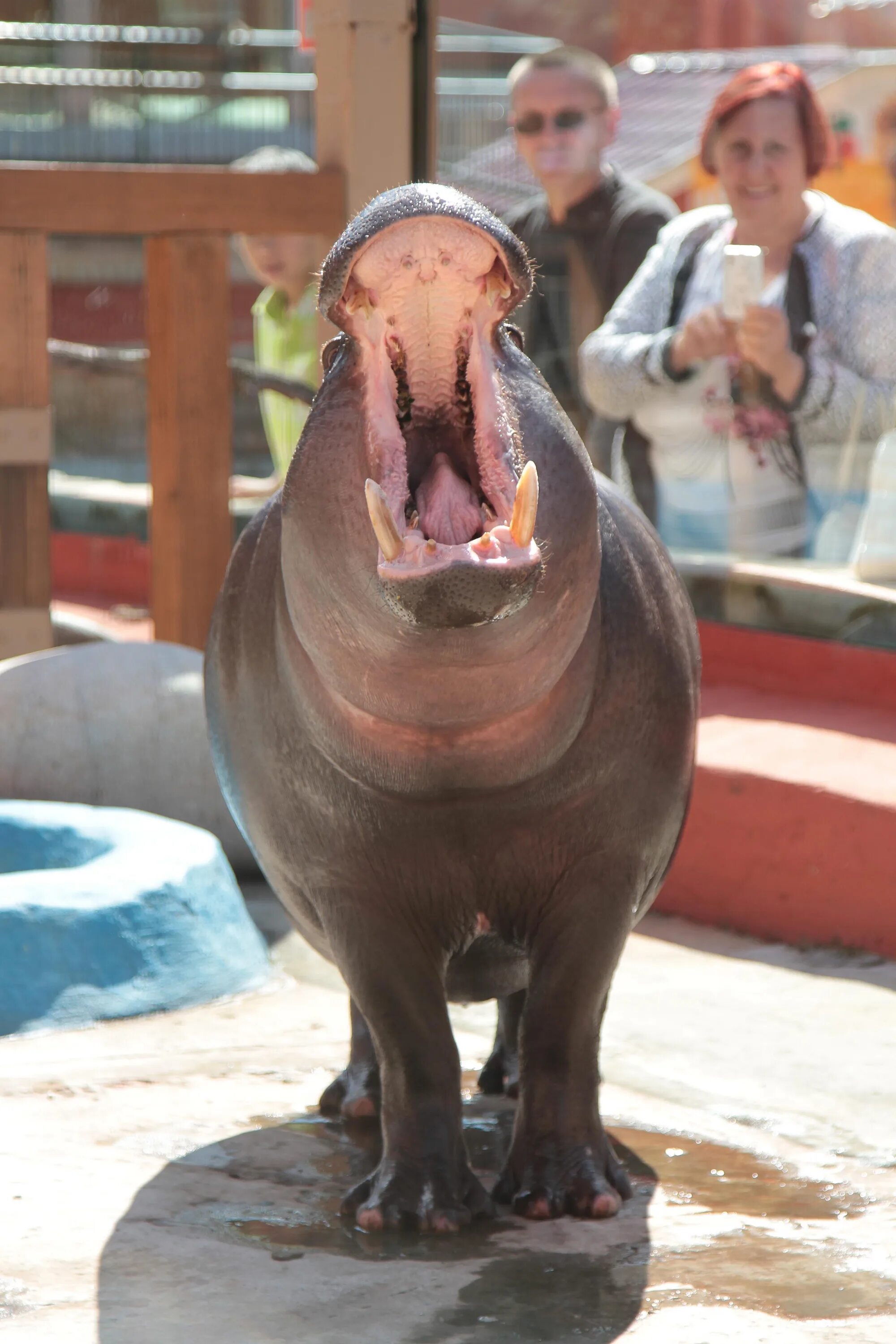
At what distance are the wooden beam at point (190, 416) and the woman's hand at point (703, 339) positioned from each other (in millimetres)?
1258

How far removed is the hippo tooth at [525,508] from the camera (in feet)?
7.39

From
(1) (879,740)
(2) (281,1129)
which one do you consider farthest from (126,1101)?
(1) (879,740)

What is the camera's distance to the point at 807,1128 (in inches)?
130

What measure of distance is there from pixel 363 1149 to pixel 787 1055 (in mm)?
929

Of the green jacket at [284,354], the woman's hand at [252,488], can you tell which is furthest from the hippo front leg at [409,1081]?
the woman's hand at [252,488]

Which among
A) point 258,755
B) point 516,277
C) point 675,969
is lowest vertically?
point 675,969

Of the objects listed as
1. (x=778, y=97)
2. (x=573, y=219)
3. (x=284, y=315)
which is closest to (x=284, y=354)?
(x=284, y=315)

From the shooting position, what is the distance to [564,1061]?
113 inches

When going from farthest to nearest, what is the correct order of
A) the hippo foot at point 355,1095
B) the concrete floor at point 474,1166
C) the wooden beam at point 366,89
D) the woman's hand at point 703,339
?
the wooden beam at point 366,89 < the woman's hand at point 703,339 < the hippo foot at point 355,1095 < the concrete floor at point 474,1166

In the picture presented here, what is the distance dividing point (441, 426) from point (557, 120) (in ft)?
11.8

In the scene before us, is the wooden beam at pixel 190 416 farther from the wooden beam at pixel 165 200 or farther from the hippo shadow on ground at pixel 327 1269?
the hippo shadow on ground at pixel 327 1269

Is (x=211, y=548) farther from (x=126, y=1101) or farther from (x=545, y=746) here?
(x=545, y=746)

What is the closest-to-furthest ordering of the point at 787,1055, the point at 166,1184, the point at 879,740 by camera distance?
the point at 166,1184 < the point at 787,1055 < the point at 879,740

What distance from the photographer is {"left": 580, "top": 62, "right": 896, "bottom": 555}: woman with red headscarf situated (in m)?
5.18
